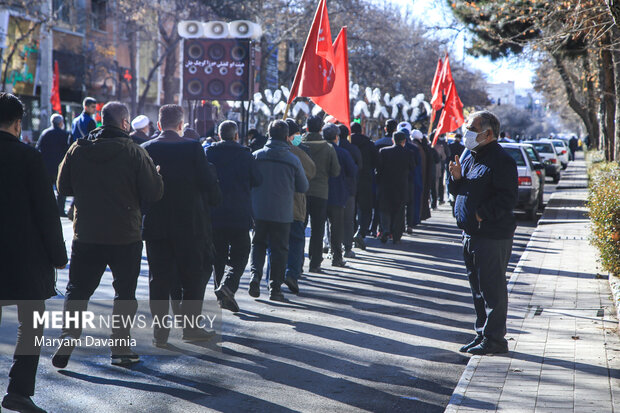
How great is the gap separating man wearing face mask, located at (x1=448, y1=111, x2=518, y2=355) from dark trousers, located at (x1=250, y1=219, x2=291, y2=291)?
2666 millimetres

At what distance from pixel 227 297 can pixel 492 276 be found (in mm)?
2652

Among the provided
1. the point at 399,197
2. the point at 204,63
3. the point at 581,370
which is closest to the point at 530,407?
the point at 581,370

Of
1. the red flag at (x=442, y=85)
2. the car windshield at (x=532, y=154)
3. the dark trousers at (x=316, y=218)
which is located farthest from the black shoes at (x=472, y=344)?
the car windshield at (x=532, y=154)

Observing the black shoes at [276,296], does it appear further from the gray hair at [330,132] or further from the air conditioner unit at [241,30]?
the air conditioner unit at [241,30]

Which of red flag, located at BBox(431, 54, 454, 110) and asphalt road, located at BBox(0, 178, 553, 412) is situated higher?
red flag, located at BBox(431, 54, 454, 110)

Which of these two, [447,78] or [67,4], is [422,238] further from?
[67,4]

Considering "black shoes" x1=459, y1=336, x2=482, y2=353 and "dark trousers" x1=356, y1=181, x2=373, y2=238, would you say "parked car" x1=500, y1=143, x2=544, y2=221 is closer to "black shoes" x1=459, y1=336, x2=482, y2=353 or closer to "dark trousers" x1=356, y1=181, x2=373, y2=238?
"dark trousers" x1=356, y1=181, x2=373, y2=238

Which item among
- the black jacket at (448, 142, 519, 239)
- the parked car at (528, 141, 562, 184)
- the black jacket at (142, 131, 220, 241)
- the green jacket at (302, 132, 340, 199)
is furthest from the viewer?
the parked car at (528, 141, 562, 184)

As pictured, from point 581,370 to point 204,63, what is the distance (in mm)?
12423

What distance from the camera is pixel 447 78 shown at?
72.6ft

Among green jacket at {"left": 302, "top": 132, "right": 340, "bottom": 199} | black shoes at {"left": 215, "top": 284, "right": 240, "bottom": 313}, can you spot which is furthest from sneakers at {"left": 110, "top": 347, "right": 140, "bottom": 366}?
green jacket at {"left": 302, "top": 132, "right": 340, "bottom": 199}

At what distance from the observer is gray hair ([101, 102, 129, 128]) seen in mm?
6195

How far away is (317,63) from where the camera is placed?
11.2 meters

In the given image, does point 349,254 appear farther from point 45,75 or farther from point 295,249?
point 45,75
